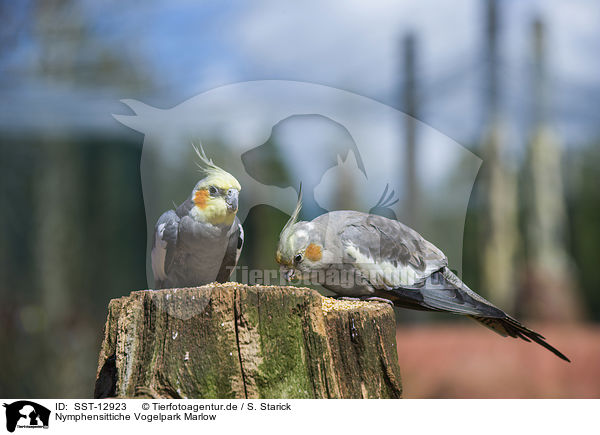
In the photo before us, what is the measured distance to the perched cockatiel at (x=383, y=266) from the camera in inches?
91.3

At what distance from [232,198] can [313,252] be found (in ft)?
1.36

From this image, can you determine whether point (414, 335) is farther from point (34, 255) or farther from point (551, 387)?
point (34, 255)

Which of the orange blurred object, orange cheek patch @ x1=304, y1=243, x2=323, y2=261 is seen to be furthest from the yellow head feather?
the orange blurred object

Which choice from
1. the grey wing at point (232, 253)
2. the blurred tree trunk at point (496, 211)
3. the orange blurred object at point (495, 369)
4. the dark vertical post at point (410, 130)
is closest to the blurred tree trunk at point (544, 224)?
the blurred tree trunk at point (496, 211)

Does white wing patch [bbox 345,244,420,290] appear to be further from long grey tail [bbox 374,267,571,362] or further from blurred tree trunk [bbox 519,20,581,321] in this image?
blurred tree trunk [bbox 519,20,581,321]

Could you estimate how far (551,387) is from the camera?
506 cm

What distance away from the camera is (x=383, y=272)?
7.88 feet

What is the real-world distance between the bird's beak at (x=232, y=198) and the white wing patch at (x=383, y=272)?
0.55 meters

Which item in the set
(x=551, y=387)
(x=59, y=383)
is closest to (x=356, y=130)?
(x=551, y=387)
